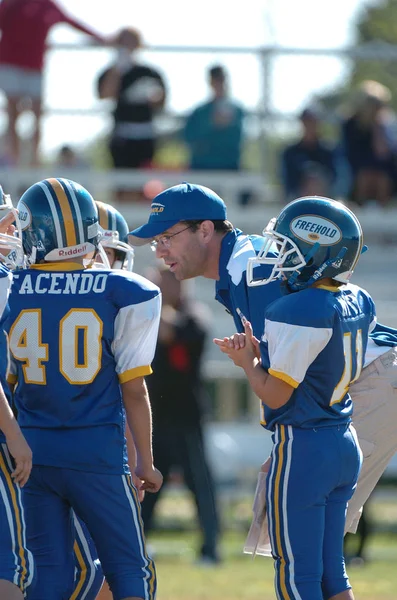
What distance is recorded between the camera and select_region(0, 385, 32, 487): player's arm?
162 inches

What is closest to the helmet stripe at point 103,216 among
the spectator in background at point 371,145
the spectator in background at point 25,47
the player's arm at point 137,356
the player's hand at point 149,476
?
the player's arm at point 137,356

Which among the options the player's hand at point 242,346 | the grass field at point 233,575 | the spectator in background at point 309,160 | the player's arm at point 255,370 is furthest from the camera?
the spectator in background at point 309,160

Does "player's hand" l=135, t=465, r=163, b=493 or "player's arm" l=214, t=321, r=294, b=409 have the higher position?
"player's arm" l=214, t=321, r=294, b=409

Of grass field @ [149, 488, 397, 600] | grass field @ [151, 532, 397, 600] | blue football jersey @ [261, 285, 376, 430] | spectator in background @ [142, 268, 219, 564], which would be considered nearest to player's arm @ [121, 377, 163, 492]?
blue football jersey @ [261, 285, 376, 430]

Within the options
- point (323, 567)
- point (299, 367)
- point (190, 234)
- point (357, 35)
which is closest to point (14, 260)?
point (190, 234)

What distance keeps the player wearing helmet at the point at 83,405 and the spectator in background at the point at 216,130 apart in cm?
656

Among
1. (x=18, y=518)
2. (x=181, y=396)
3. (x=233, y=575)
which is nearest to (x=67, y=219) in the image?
(x=18, y=518)

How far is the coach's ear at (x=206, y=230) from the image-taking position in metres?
4.91

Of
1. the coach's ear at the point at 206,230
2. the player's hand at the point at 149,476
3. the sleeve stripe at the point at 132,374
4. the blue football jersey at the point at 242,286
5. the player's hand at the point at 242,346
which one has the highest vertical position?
the coach's ear at the point at 206,230

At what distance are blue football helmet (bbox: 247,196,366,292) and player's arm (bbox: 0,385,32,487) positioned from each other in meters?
1.06

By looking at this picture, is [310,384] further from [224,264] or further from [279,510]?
[224,264]

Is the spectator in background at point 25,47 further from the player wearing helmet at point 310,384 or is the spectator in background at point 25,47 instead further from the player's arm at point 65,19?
→ the player wearing helmet at point 310,384

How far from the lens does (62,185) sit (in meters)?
4.59

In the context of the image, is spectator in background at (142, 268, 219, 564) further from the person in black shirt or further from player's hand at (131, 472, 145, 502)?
player's hand at (131, 472, 145, 502)
